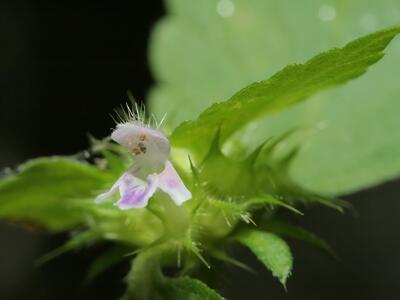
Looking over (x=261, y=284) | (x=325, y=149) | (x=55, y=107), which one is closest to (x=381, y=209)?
(x=261, y=284)

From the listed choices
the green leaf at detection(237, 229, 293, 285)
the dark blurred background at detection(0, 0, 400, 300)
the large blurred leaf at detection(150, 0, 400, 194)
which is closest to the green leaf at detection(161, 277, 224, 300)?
the green leaf at detection(237, 229, 293, 285)

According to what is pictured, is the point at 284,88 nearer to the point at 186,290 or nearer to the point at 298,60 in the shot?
the point at 186,290

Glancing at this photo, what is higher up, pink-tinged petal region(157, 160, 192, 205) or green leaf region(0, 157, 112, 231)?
green leaf region(0, 157, 112, 231)

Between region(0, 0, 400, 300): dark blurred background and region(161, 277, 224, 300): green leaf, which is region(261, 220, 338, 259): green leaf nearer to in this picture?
region(161, 277, 224, 300): green leaf

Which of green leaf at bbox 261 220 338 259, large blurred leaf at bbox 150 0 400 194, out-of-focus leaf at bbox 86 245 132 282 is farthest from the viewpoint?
large blurred leaf at bbox 150 0 400 194

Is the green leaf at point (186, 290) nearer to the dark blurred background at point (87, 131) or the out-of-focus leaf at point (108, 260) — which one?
the out-of-focus leaf at point (108, 260)

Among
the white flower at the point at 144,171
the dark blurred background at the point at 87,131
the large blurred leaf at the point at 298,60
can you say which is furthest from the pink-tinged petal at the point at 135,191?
the dark blurred background at the point at 87,131

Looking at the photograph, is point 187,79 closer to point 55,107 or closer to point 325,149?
point 325,149
